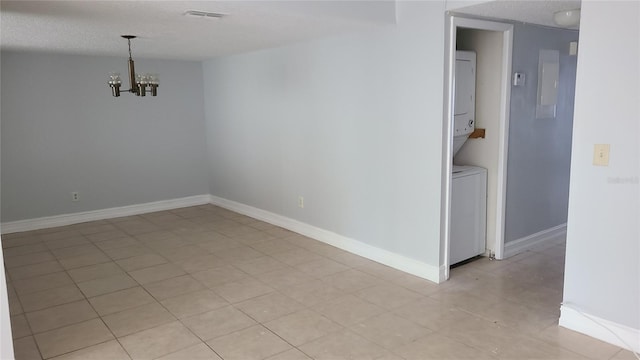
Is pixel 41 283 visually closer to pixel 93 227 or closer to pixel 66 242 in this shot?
pixel 66 242

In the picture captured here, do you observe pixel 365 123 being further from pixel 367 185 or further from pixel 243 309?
pixel 243 309

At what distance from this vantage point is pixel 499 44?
3938mm

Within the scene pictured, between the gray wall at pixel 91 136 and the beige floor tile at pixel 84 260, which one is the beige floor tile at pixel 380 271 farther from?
the gray wall at pixel 91 136

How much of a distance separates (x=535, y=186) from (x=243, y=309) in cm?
284

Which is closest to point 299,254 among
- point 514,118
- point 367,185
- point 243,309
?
point 367,185

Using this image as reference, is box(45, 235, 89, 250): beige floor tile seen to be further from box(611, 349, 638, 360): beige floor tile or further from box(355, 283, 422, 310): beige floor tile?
box(611, 349, 638, 360): beige floor tile

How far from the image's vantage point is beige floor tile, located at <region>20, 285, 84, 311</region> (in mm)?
3383

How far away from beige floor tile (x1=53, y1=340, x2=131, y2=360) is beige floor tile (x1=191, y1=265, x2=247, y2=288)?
1.00m

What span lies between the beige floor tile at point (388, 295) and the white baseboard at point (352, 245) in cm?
30

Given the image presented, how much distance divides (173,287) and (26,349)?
109 cm

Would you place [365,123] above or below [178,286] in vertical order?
above

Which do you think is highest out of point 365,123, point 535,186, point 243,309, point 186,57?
point 186,57

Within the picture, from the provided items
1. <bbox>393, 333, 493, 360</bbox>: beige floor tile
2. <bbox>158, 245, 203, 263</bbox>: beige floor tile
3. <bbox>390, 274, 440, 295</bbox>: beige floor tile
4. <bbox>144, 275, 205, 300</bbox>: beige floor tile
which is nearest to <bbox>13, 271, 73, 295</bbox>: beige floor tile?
<bbox>144, 275, 205, 300</bbox>: beige floor tile

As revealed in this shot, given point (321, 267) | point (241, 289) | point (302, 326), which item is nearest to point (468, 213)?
point (321, 267)
